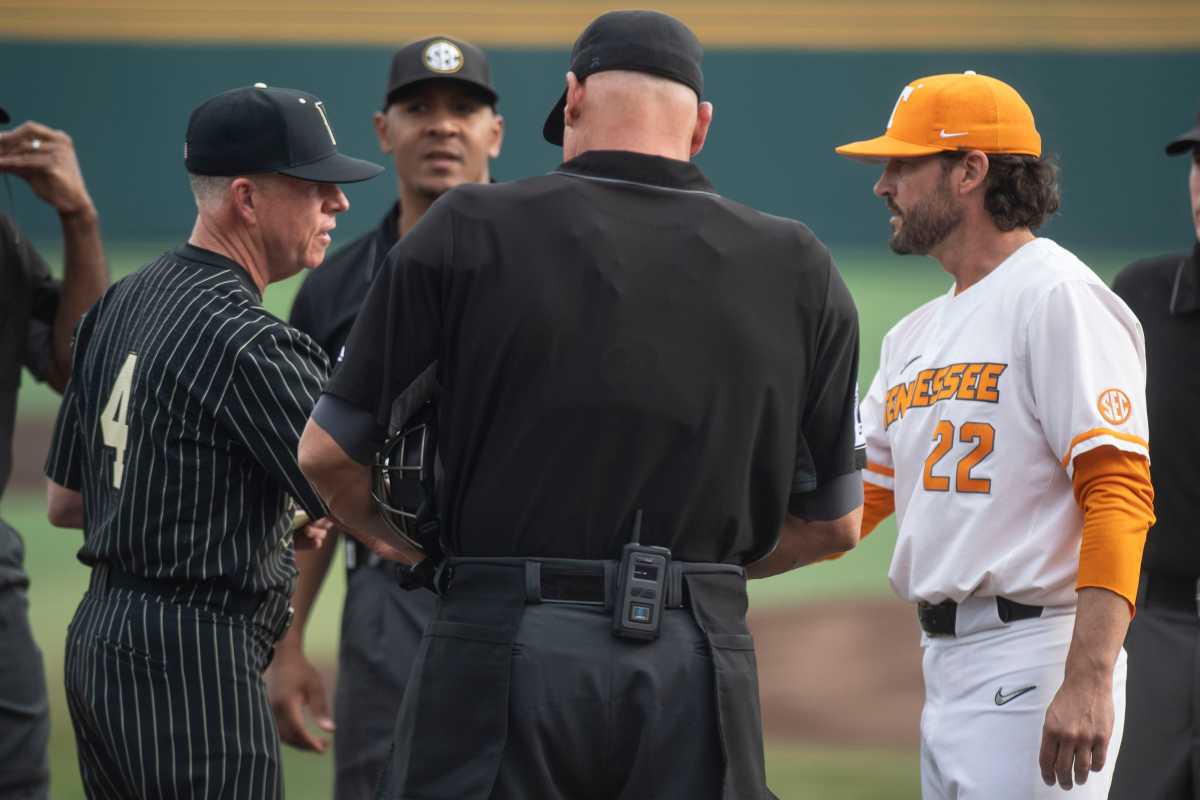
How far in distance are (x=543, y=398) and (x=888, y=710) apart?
3994 millimetres

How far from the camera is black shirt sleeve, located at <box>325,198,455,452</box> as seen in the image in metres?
2.10

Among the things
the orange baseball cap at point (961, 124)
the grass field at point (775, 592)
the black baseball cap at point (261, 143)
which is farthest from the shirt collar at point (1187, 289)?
the grass field at point (775, 592)

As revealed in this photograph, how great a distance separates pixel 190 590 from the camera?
257 cm

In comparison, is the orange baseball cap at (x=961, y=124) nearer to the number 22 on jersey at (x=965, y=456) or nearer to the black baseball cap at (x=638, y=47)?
the number 22 on jersey at (x=965, y=456)

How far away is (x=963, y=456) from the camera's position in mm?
2732

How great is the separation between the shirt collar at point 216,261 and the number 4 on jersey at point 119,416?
214 mm

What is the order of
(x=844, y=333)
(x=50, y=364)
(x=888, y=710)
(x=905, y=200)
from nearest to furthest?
(x=844, y=333) → (x=905, y=200) → (x=50, y=364) → (x=888, y=710)

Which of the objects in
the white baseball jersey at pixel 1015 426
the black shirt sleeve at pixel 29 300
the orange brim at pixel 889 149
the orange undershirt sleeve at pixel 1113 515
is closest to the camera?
the orange undershirt sleeve at pixel 1113 515

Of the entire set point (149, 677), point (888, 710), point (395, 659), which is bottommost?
point (888, 710)

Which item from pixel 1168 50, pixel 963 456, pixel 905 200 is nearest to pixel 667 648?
pixel 963 456

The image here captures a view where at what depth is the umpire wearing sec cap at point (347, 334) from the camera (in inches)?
144

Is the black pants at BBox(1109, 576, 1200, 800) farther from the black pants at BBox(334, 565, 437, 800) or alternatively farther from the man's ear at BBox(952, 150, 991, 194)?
the black pants at BBox(334, 565, 437, 800)

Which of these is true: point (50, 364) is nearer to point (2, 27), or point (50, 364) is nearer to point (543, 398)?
point (543, 398)

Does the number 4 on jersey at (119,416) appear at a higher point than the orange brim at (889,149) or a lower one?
lower
